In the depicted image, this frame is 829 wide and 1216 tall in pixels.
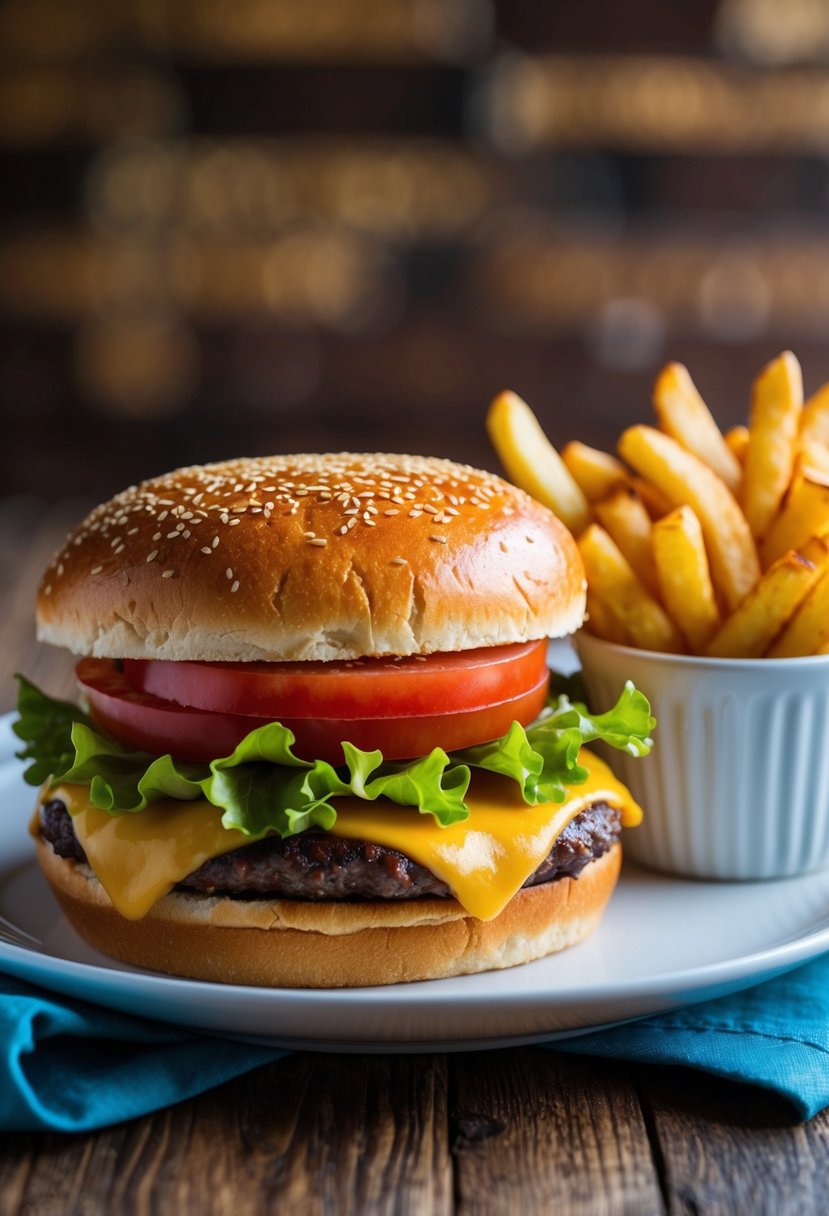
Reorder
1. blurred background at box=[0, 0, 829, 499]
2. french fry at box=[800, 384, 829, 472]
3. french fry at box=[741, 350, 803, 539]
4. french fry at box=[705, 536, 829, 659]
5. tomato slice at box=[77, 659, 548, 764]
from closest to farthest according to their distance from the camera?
tomato slice at box=[77, 659, 548, 764], french fry at box=[705, 536, 829, 659], french fry at box=[741, 350, 803, 539], french fry at box=[800, 384, 829, 472], blurred background at box=[0, 0, 829, 499]

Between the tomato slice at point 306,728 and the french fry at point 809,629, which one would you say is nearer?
the tomato slice at point 306,728

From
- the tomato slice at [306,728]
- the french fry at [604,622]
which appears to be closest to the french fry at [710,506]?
the french fry at [604,622]

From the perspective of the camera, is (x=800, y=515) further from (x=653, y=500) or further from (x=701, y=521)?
(x=653, y=500)

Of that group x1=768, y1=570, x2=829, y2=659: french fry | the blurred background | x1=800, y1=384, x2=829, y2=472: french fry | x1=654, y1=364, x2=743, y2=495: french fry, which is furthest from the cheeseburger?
the blurred background

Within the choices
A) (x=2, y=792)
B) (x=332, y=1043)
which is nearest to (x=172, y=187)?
(x=2, y=792)

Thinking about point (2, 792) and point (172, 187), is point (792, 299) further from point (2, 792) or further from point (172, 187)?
point (2, 792)

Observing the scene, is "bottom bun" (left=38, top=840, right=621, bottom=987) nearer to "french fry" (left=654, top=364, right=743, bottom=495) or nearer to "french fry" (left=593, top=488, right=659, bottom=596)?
"french fry" (left=593, top=488, right=659, bottom=596)

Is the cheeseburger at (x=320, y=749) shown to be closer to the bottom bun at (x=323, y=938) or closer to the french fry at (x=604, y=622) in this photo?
the bottom bun at (x=323, y=938)

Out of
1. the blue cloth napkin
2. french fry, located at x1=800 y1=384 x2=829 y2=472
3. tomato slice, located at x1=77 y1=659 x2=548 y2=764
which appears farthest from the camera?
french fry, located at x1=800 y1=384 x2=829 y2=472
